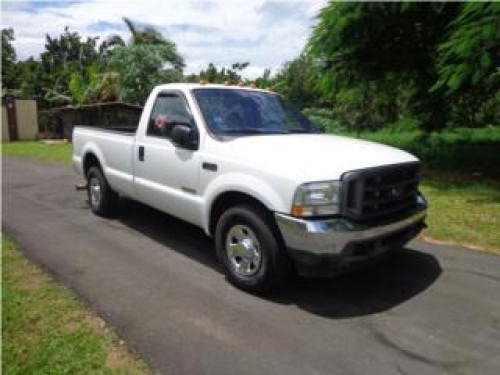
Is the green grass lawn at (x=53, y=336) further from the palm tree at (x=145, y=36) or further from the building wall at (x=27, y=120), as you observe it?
the building wall at (x=27, y=120)

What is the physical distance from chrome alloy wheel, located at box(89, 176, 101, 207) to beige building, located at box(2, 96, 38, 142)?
2890 centimetres

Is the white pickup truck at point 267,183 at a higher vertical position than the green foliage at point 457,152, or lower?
higher

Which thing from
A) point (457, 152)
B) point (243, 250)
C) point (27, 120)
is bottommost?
point (27, 120)

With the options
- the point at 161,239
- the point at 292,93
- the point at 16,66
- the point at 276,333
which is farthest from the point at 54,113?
the point at 276,333

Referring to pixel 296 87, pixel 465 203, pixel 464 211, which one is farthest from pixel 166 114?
pixel 296 87

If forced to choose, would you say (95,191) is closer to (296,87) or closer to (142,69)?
(142,69)

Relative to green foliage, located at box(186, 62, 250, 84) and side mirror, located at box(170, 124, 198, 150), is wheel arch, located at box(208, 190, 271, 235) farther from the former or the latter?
green foliage, located at box(186, 62, 250, 84)

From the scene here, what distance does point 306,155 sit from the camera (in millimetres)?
4828

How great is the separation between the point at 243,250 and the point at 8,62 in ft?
153

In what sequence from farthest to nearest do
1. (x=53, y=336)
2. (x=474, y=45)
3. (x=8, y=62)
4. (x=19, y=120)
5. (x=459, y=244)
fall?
(x=8, y=62) → (x=19, y=120) → (x=474, y=45) → (x=459, y=244) → (x=53, y=336)

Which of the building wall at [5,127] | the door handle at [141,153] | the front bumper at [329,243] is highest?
the door handle at [141,153]

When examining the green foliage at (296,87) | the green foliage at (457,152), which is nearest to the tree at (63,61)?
the green foliage at (296,87)

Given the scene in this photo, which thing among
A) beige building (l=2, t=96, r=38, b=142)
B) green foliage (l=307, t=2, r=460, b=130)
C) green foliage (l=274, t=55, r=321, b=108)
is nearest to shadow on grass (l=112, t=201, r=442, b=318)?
green foliage (l=307, t=2, r=460, b=130)

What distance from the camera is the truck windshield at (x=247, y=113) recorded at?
228 inches
